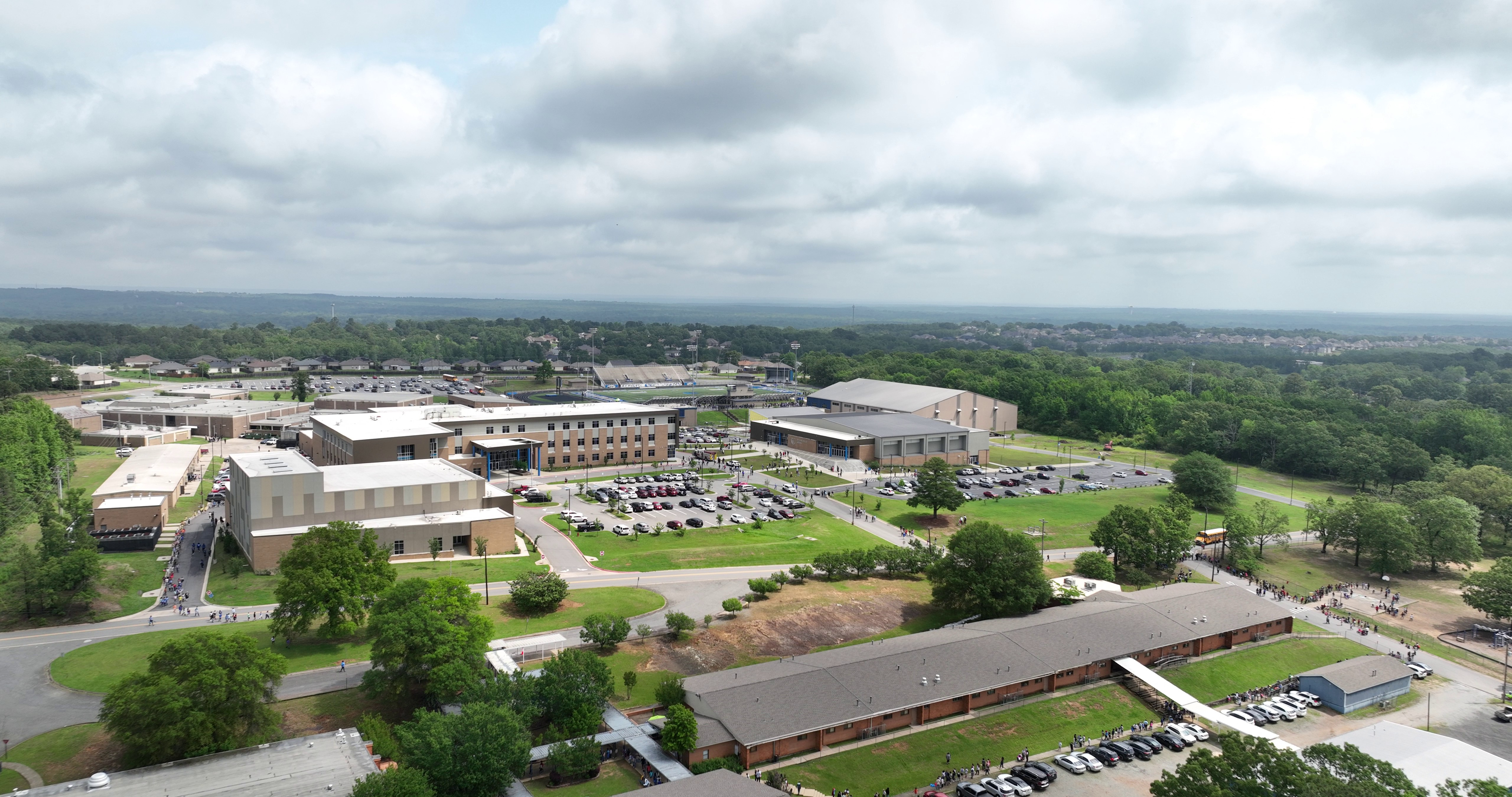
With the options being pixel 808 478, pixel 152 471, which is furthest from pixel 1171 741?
pixel 152 471

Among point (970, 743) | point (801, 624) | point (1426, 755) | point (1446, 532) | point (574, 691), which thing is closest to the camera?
point (574, 691)

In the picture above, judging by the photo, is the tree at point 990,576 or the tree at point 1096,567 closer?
Result: the tree at point 990,576

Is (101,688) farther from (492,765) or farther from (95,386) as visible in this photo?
(95,386)

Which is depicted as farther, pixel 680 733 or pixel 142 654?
pixel 142 654

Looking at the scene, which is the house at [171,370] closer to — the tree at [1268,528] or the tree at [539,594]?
the tree at [539,594]

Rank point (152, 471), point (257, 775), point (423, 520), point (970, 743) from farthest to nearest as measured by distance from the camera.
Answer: point (152, 471), point (423, 520), point (970, 743), point (257, 775)

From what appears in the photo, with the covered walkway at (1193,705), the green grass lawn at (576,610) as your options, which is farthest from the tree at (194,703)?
the covered walkway at (1193,705)

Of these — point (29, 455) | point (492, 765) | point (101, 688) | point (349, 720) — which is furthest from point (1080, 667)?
point (29, 455)

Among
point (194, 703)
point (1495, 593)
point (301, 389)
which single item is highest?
point (301, 389)

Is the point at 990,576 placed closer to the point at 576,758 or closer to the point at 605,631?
the point at 605,631
